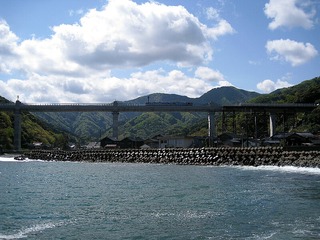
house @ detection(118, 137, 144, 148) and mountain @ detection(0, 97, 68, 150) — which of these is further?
mountain @ detection(0, 97, 68, 150)

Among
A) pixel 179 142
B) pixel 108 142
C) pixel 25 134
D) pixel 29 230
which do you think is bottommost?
pixel 108 142

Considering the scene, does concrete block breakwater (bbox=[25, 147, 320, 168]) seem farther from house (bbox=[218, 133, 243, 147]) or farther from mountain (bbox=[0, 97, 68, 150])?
mountain (bbox=[0, 97, 68, 150])

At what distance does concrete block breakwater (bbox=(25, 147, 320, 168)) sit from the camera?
156ft

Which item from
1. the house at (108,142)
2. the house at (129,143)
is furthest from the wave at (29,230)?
the house at (108,142)

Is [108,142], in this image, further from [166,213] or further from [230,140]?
[166,213]

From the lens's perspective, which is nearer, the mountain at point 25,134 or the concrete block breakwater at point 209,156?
the concrete block breakwater at point 209,156

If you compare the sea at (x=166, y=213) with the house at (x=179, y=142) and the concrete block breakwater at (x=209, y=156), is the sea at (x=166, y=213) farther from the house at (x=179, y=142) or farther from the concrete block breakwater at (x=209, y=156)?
the house at (x=179, y=142)

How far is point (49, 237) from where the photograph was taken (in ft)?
44.0

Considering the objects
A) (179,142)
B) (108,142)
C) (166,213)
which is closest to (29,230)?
(166,213)

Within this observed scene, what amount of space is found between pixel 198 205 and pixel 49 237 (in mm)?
8405

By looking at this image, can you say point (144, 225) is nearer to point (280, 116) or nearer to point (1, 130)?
point (1, 130)

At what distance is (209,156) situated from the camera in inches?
2354

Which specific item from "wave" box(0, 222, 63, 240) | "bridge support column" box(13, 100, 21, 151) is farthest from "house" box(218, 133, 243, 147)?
"wave" box(0, 222, 63, 240)

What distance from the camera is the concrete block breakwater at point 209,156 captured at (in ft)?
156
